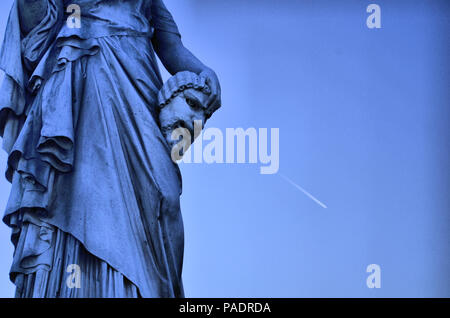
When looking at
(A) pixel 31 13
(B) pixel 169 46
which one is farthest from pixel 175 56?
(A) pixel 31 13

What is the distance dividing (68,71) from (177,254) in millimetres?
2217

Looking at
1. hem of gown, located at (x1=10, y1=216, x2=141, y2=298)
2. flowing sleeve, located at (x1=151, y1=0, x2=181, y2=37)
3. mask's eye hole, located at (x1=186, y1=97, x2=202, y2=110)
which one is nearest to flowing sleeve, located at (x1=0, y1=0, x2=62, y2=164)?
flowing sleeve, located at (x1=151, y1=0, x2=181, y2=37)

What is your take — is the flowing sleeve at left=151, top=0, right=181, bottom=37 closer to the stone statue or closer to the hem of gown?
the stone statue

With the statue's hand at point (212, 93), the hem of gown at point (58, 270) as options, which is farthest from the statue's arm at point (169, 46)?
the hem of gown at point (58, 270)

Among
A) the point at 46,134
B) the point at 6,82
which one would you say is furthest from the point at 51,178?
the point at 6,82

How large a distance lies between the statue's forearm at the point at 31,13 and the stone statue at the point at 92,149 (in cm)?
1

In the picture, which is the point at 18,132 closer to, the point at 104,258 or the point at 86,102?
the point at 86,102

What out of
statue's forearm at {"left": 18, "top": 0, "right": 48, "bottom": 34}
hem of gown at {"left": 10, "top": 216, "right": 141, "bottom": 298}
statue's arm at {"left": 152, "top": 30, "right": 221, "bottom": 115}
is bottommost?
hem of gown at {"left": 10, "top": 216, "right": 141, "bottom": 298}

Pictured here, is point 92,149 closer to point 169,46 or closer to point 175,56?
point 175,56

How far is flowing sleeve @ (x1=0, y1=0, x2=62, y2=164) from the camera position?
48.0 feet

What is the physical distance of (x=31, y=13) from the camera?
15062 millimetres

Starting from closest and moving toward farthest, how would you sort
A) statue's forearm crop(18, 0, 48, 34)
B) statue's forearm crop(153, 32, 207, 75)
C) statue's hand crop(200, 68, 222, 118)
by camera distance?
statue's hand crop(200, 68, 222, 118) → statue's forearm crop(18, 0, 48, 34) → statue's forearm crop(153, 32, 207, 75)

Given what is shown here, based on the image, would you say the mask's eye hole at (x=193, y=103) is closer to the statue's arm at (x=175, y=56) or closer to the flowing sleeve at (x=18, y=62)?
the statue's arm at (x=175, y=56)

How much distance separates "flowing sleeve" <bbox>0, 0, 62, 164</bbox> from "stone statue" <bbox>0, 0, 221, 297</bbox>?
1 cm
